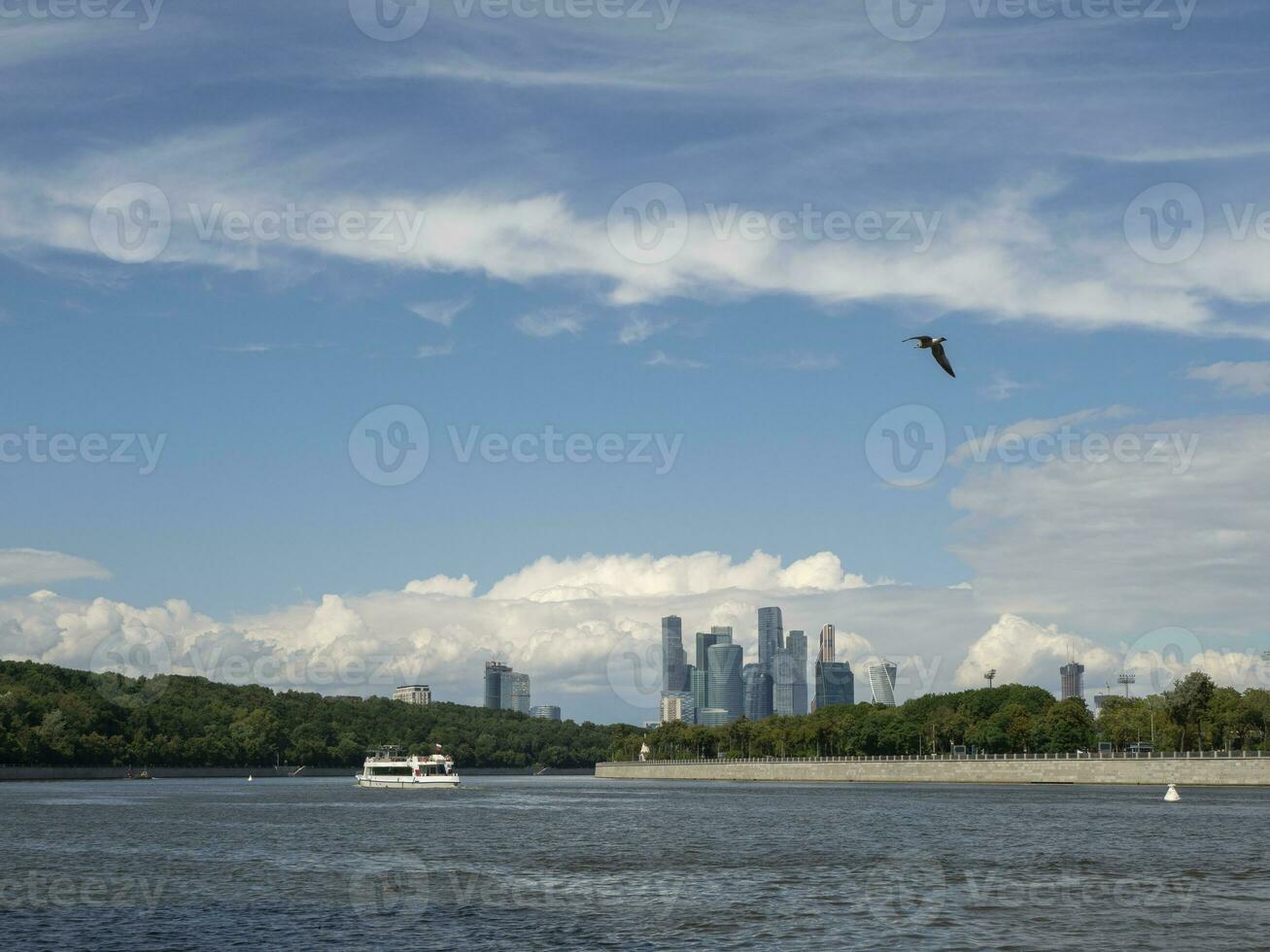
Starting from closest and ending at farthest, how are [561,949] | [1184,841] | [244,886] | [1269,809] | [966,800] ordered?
[561,949], [244,886], [1184,841], [1269,809], [966,800]

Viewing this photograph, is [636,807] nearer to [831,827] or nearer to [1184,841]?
[831,827]

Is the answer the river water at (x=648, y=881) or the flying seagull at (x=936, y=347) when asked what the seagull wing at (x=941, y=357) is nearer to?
the flying seagull at (x=936, y=347)

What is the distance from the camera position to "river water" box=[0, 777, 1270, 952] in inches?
1855

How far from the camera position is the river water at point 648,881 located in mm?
47125

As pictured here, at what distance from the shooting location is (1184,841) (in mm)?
82312

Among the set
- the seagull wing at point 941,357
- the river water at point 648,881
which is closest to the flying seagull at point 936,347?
the seagull wing at point 941,357

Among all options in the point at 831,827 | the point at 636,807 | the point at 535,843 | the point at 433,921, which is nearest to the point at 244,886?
the point at 433,921

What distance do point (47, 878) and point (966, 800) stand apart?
100m

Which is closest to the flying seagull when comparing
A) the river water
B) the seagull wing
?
the seagull wing

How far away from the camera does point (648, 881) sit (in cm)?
6344

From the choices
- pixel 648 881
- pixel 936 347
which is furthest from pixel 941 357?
pixel 648 881

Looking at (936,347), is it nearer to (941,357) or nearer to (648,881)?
(941,357)

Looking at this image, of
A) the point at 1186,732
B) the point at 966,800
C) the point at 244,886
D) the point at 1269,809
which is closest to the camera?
the point at 244,886

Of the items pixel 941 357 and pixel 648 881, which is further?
pixel 648 881
